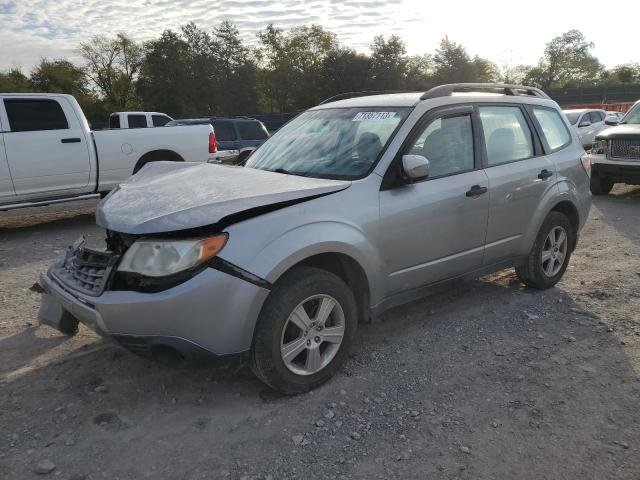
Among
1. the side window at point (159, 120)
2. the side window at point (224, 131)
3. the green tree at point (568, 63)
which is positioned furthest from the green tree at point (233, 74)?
the green tree at point (568, 63)

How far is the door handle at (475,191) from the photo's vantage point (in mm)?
4035

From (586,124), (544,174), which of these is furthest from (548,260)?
(586,124)

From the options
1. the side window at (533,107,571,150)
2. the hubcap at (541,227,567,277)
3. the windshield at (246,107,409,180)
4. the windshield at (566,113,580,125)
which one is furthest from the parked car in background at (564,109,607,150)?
the windshield at (246,107,409,180)

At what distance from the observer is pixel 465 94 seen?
4379 millimetres

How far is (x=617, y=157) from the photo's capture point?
383 inches

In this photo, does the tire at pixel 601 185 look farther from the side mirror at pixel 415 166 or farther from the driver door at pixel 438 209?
the side mirror at pixel 415 166

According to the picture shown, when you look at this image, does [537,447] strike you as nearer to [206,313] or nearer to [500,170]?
[206,313]

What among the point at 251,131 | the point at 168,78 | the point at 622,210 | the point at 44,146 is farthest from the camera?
the point at 168,78

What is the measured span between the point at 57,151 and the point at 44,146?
0.61 ft

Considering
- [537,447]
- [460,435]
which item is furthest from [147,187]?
[537,447]

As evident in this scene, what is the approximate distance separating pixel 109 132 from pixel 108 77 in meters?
53.6

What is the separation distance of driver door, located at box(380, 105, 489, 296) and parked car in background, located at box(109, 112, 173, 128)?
16419 mm

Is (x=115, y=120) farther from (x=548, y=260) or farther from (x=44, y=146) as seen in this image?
(x=548, y=260)

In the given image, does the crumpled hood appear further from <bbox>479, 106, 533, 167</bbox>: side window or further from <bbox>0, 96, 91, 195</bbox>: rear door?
<bbox>0, 96, 91, 195</bbox>: rear door
